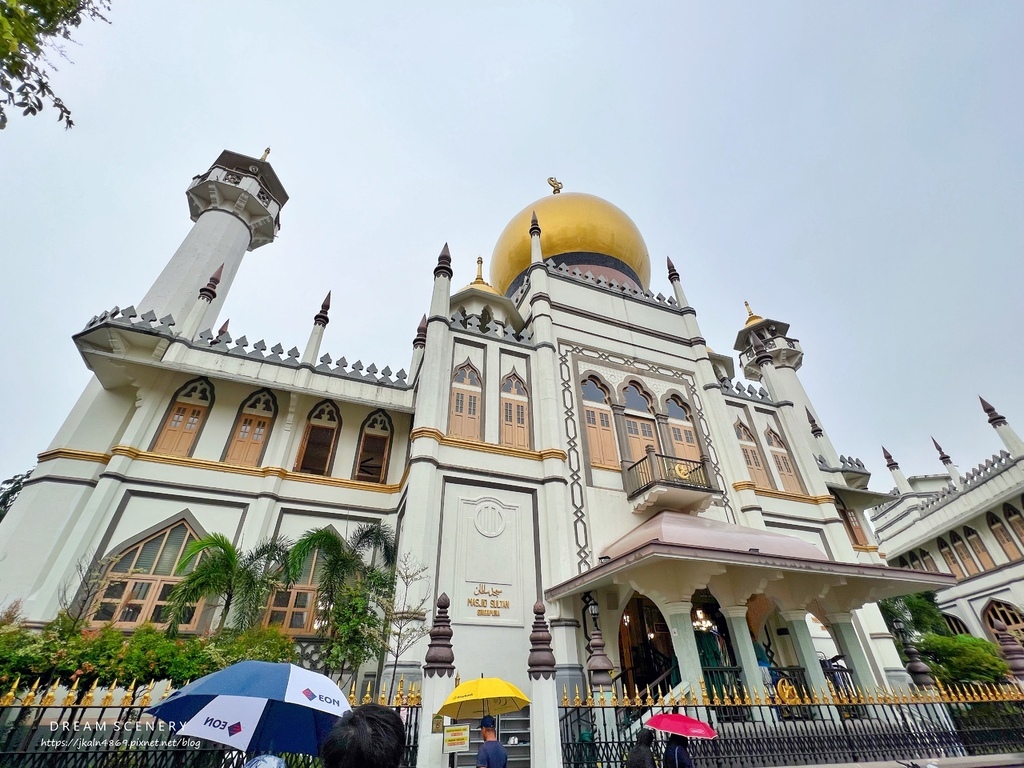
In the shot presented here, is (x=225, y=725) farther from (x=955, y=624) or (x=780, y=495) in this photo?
(x=955, y=624)

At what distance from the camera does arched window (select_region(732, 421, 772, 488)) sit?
1416cm

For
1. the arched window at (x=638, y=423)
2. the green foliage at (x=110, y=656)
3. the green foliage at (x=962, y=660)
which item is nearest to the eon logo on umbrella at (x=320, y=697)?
the green foliage at (x=110, y=656)

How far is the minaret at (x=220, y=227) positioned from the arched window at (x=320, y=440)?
4073mm

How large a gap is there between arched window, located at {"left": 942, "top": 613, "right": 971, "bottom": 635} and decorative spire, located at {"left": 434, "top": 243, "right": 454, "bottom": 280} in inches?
1029

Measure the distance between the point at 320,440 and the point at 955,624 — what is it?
93.7ft

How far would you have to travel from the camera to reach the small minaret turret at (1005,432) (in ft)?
62.4

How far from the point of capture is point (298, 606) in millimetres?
9875

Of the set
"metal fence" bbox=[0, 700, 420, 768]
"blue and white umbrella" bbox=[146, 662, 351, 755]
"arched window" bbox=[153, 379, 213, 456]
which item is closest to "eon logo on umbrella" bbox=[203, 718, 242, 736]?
"blue and white umbrella" bbox=[146, 662, 351, 755]

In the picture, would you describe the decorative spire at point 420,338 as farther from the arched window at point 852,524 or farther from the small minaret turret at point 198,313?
the arched window at point 852,524

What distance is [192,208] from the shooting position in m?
15.9

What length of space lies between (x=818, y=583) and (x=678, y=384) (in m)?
6.26

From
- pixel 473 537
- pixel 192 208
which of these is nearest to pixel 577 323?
pixel 473 537

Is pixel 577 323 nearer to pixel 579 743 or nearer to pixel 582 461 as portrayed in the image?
pixel 582 461

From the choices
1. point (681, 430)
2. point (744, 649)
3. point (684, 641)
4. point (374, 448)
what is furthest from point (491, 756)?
point (681, 430)
